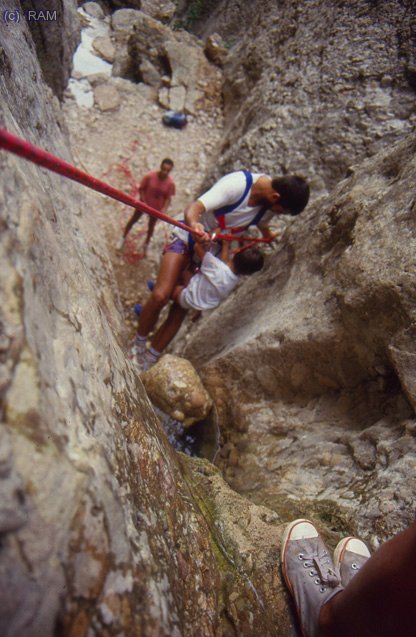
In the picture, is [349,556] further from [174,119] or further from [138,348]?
[174,119]

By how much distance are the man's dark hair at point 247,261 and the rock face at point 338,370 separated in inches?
10.8

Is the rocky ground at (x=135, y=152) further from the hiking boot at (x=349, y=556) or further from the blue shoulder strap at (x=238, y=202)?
the hiking boot at (x=349, y=556)

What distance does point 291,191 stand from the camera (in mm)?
2402

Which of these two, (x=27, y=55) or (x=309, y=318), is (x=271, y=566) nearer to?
(x=309, y=318)

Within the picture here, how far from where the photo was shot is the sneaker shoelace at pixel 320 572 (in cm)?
142

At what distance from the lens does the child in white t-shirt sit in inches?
102

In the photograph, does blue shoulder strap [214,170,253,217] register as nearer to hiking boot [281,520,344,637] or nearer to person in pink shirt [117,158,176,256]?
person in pink shirt [117,158,176,256]

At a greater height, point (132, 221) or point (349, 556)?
point (349, 556)

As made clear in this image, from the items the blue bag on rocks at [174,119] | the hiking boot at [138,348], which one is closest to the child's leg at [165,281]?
the hiking boot at [138,348]

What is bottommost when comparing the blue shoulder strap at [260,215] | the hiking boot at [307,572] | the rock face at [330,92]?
the hiking boot at [307,572]

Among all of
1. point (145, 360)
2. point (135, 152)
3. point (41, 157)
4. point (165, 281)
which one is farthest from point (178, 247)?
point (135, 152)

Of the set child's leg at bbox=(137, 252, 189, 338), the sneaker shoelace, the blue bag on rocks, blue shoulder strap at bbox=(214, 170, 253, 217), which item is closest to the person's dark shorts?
child's leg at bbox=(137, 252, 189, 338)

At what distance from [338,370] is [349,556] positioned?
946mm

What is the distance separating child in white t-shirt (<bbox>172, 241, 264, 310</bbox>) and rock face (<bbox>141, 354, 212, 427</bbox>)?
1.66 feet
